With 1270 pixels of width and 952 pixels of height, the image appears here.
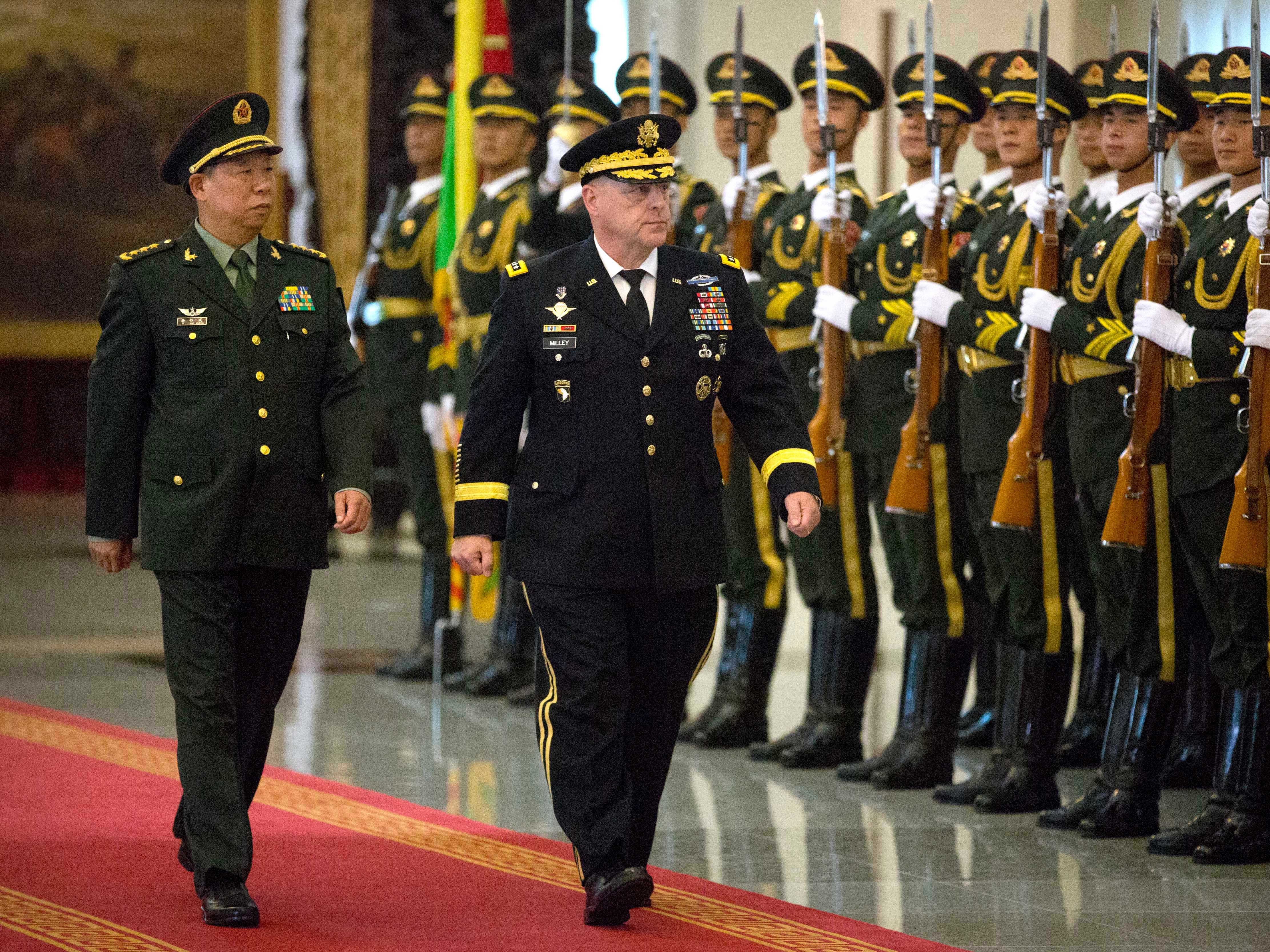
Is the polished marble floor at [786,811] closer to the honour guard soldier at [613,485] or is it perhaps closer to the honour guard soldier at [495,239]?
the honour guard soldier at [495,239]

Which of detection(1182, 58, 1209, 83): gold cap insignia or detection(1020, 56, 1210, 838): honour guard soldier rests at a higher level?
detection(1182, 58, 1209, 83): gold cap insignia

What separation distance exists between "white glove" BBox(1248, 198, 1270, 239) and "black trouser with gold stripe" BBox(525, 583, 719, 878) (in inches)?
56.0

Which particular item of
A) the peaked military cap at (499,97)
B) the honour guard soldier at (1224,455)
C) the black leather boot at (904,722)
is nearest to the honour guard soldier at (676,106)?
the peaked military cap at (499,97)

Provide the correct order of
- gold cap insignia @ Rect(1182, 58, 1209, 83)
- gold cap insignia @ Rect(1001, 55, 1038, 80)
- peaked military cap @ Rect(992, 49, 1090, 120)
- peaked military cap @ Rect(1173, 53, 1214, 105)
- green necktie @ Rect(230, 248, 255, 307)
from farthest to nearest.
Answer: gold cap insignia @ Rect(1001, 55, 1038, 80) → peaked military cap @ Rect(992, 49, 1090, 120) → gold cap insignia @ Rect(1182, 58, 1209, 83) → peaked military cap @ Rect(1173, 53, 1214, 105) → green necktie @ Rect(230, 248, 255, 307)

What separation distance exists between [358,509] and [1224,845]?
2.04m

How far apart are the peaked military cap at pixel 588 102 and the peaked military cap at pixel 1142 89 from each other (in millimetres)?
2238

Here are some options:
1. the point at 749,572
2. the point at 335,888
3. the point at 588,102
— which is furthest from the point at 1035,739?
the point at 588,102

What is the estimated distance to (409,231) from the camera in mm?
7539

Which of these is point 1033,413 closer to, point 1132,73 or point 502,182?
point 1132,73

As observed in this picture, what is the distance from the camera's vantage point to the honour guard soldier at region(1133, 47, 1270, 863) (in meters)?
4.55

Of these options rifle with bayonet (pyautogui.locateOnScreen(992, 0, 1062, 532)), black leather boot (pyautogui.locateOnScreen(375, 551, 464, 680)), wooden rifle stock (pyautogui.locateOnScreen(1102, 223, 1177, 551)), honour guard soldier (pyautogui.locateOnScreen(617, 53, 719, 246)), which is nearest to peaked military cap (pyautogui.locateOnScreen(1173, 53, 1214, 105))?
rifle with bayonet (pyautogui.locateOnScreen(992, 0, 1062, 532))

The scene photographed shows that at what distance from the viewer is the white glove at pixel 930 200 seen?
5.38 meters

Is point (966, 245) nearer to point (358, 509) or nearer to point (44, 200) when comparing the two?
point (358, 509)

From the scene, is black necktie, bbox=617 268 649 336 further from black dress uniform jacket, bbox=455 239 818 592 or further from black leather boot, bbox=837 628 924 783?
black leather boot, bbox=837 628 924 783
